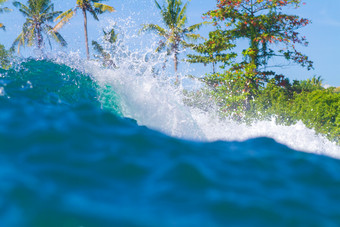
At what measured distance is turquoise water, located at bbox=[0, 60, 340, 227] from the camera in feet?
6.64

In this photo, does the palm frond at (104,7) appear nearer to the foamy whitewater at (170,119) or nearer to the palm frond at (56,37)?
the palm frond at (56,37)

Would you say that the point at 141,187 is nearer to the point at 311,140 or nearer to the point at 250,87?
the point at 311,140

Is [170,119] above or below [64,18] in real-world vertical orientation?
below

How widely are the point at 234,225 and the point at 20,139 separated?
1677 millimetres

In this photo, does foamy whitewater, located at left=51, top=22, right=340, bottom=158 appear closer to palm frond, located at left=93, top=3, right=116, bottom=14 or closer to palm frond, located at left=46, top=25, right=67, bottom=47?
palm frond, located at left=93, top=3, right=116, bottom=14

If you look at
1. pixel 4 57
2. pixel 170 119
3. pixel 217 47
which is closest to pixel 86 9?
pixel 4 57

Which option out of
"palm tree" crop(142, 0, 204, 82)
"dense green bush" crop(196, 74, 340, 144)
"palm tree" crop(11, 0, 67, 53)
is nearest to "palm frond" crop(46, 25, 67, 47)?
"palm tree" crop(11, 0, 67, 53)

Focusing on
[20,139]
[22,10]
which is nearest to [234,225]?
[20,139]

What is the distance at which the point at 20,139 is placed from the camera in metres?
2.57

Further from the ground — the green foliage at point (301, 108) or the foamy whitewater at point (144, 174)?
the green foliage at point (301, 108)

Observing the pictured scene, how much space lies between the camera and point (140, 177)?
2301 millimetres

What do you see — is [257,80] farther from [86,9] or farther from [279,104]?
[86,9]

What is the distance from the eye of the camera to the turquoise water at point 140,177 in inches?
79.7

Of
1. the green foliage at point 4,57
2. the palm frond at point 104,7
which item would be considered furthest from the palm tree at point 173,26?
the green foliage at point 4,57
